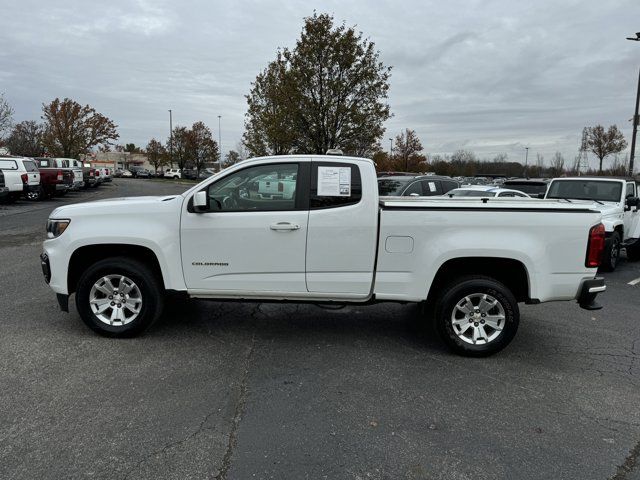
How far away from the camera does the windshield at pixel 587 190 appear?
1007 centimetres

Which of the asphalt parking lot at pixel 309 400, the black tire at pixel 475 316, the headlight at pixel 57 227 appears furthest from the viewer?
the headlight at pixel 57 227

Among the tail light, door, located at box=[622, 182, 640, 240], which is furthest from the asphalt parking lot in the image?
door, located at box=[622, 182, 640, 240]

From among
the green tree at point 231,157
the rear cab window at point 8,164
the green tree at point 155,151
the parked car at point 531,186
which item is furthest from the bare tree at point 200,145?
the parked car at point 531,186

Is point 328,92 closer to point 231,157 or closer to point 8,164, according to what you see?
point 8,164

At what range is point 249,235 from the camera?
14.9 feet

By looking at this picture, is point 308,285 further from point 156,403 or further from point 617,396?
point 617,396

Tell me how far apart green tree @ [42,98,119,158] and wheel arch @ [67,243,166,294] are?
53.6 metres

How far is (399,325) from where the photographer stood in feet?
18.2

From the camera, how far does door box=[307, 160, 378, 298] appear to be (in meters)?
4.48

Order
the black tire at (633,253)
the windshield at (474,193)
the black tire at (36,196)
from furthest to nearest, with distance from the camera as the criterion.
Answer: the black tire at (36,196), the windshield at (474,193), the black tire at (633,253)

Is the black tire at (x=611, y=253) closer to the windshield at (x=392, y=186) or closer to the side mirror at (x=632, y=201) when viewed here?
the side mirror at (x=632, y=201)

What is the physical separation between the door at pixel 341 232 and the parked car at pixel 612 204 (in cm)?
587

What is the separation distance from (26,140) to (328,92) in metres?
47.5

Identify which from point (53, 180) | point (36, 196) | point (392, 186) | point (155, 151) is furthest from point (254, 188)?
point (155, 151)
